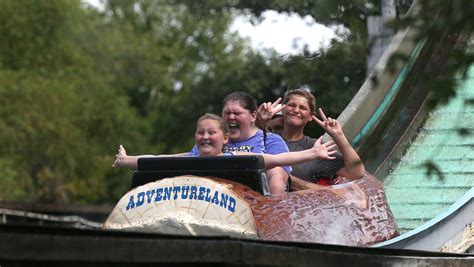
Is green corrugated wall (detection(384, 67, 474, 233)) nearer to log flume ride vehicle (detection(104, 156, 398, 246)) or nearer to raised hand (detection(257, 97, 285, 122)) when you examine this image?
raised hand (detection(257, 97, 285, 122))

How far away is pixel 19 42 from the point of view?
5122 cm

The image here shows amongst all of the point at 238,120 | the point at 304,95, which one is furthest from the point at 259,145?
the point at 304,95

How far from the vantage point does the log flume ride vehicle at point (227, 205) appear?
26.6ft

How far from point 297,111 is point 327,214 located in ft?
4.88

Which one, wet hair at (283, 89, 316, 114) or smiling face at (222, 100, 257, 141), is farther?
wet hair at (283, 89, 316, 114)

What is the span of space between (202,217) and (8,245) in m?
2.92

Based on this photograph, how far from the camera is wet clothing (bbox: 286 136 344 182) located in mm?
10414

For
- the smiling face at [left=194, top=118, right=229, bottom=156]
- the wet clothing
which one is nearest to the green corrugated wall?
the wet clothing

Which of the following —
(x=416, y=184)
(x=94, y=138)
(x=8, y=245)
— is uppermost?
(x=94, y=138)

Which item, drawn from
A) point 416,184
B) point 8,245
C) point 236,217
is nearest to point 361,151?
point 416,184

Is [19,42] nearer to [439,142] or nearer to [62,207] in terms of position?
[62,207]

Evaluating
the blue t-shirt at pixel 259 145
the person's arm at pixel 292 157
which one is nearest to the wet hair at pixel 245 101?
the blue t-shirt at pixel 259 145

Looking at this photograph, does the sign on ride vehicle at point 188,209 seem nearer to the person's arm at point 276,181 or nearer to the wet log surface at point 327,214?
the wet log surface at point 327,214

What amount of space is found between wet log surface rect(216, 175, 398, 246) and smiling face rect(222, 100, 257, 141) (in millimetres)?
684
